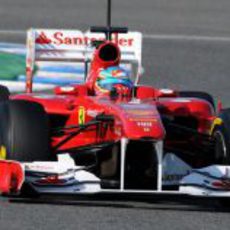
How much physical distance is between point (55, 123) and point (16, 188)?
4.68 ft

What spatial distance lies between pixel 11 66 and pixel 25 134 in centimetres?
706

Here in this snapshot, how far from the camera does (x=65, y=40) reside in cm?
1239

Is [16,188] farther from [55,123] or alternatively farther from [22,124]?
[55,123]

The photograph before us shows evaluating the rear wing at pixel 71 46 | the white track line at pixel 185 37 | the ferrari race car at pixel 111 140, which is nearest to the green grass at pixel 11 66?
the white track line at pixel 185 37

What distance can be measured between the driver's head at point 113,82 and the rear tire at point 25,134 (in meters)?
1.34

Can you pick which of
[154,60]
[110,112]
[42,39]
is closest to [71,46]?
[42,39]

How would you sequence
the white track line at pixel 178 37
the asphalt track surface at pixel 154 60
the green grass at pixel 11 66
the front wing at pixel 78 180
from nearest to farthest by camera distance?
the asphalt track surface at pixel 154 60
the front wing at pixel 78 180
the green grass at pixel 11 66
the white track line at pixel 178 37

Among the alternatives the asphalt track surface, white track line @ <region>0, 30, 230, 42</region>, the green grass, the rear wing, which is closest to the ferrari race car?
the asphalt track surface

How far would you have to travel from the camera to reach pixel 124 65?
40.9 ft

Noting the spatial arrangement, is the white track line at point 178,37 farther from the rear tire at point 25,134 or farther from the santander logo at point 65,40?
the rear tire at point 25,134

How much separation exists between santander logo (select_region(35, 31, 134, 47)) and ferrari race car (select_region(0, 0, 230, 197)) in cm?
91

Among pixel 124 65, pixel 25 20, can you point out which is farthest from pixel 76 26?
pixel 124 65

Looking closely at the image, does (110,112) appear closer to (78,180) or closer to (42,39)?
(78,180)

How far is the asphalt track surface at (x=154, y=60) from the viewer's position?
9000mm
